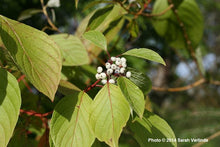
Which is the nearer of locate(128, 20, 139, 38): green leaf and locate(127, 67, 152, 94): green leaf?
locate(127, 67, 152, 94): green leaf

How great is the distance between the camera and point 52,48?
0.41 metres

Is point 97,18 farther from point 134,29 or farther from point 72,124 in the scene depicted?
point 72,124

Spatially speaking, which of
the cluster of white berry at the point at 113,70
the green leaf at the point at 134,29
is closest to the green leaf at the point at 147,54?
the cluster of white berry at the point at 113,70

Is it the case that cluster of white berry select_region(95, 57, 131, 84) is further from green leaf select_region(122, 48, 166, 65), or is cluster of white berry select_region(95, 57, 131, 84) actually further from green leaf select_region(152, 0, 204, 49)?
green leaf select_region(152, 0, 204, 49)

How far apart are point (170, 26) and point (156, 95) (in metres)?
1.11

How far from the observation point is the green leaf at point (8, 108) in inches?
14.4

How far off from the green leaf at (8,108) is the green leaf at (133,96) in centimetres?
16

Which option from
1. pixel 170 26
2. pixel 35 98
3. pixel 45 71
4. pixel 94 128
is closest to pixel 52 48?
pixel 45 71

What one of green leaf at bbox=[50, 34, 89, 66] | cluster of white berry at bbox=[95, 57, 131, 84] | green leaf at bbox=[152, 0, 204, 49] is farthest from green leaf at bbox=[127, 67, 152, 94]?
green leaf at bbox=[152, 0, 204, 49]

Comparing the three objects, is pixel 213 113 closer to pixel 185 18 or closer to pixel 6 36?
pixel 185 18

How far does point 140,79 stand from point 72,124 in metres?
0.17

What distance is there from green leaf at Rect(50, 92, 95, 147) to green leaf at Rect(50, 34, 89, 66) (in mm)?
164

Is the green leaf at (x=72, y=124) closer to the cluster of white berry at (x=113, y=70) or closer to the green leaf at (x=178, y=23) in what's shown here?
the cluster of white berry at (x=113, y=70)

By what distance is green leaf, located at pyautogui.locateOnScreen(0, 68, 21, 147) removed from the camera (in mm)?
367
